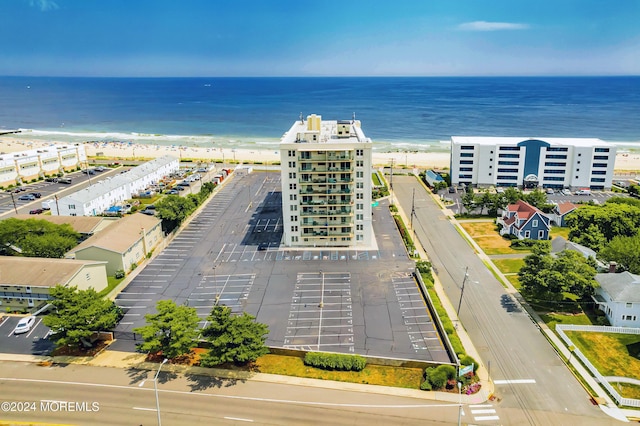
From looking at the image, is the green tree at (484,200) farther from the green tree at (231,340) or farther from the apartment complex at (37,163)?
the apartment complex at (37,163)

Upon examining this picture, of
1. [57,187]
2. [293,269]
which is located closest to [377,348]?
[293,269]

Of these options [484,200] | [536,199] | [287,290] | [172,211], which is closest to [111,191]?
[172,211]

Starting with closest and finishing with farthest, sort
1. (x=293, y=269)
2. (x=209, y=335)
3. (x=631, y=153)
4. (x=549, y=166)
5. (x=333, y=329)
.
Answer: (x=209, y=335) < (x=333, y=329) < (x=293, y=269) < (x=549, y=166) < (x=631, y=153)

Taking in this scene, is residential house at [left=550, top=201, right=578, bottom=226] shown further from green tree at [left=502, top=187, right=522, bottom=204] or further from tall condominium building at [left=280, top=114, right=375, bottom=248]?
tall condominium building at [left=280, top=114, right=375, bottom=248]

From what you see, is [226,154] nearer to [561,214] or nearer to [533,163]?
[533,163]

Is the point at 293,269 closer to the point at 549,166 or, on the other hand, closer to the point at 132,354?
the point at 132,354

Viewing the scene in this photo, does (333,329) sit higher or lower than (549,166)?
lower
